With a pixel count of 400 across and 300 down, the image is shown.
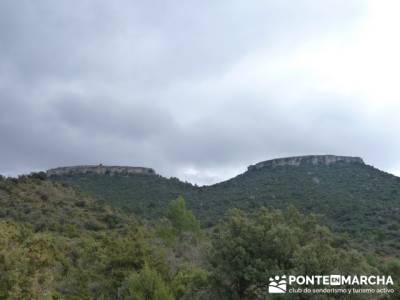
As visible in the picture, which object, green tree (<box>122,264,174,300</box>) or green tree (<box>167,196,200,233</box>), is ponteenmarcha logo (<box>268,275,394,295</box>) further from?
green tree (<box>167,196,200,233</box>)

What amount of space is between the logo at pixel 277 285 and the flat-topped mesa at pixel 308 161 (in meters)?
82.1

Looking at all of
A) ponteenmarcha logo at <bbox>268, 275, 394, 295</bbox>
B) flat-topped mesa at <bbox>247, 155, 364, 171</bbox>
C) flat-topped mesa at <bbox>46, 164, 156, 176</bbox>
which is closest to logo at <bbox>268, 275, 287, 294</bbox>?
ponteenmarcha logo at <bbox>268, 275, 394, 295</bbox>

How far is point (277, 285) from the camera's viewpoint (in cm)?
1698

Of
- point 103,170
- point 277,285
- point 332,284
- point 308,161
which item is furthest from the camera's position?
point 103,170

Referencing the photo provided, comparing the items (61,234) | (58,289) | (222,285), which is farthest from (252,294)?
(61,234)

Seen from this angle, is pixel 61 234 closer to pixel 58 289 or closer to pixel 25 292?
pixel 58 289

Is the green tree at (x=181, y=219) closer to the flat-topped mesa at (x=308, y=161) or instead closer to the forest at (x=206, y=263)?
the forest at (x=206, y=263)

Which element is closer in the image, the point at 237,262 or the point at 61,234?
the point at 237,262

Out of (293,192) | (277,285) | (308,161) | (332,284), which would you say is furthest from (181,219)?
(308,161)

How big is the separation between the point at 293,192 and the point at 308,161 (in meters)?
25.4

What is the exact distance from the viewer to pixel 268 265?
737 inches

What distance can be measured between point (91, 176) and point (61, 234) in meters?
53.7

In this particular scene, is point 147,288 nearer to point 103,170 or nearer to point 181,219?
point 181,219

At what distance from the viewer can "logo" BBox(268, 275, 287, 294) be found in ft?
54.0
